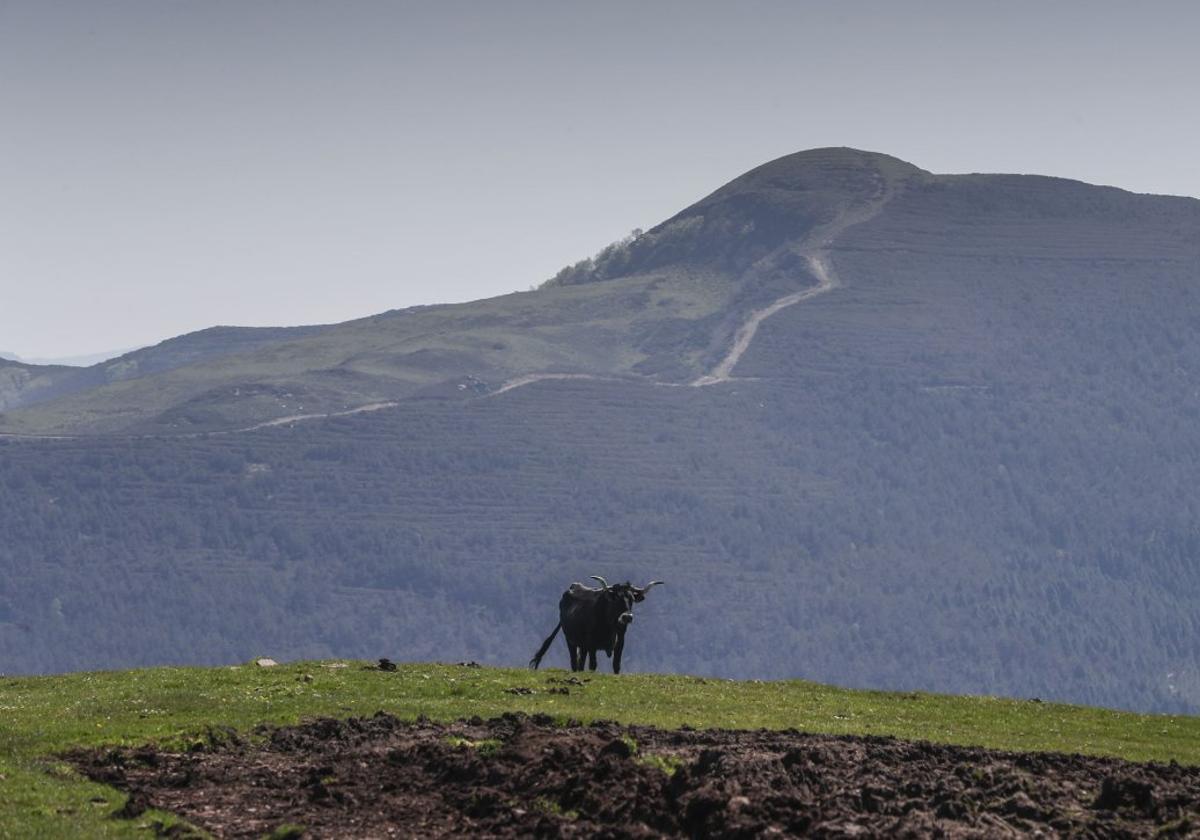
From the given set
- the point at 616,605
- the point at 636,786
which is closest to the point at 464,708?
the point at 636,786

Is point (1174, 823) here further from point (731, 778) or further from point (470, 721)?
point (470, 721)

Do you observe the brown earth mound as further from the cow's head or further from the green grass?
the cow's head

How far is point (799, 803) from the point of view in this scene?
21188 millimetres

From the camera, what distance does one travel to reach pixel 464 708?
111 ft

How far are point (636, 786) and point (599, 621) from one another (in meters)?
28.0

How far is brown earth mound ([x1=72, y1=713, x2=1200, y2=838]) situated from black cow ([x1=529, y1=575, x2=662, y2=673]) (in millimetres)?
21166

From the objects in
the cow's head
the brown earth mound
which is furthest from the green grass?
the cow's head

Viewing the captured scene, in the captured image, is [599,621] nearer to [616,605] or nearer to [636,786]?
[616,605]

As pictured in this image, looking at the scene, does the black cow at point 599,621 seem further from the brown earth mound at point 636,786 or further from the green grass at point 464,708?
the brown earth mound at point 636,786

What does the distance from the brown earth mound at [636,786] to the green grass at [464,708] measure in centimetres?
164

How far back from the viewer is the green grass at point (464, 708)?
2961 centimetres

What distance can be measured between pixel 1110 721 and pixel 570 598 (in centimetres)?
1944

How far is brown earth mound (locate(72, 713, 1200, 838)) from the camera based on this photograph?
824 inches

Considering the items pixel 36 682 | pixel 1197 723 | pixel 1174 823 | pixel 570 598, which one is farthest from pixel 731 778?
pixel 570 598
